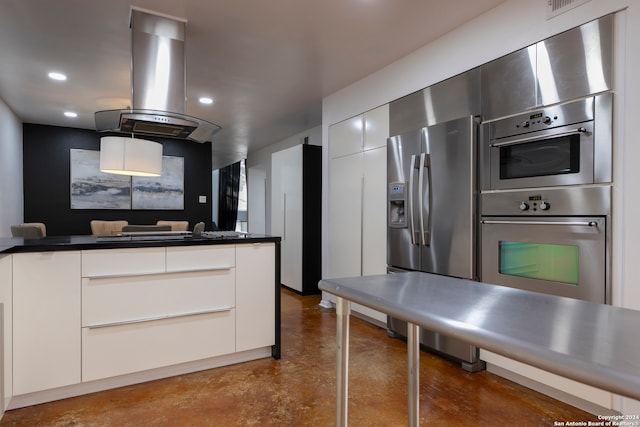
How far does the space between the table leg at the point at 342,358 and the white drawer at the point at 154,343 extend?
1429 mm

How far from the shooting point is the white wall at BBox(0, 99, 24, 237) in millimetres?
4461

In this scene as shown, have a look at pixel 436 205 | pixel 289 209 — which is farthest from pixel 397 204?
pixel 289 209

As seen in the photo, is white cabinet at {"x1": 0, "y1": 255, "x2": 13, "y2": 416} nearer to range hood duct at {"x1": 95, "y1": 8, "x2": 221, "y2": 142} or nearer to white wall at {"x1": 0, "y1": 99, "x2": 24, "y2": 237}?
range hood duct at {"x1": 95, "y1": 8, "x2": 221, "y2": 142}

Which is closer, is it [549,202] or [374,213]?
[549,202]

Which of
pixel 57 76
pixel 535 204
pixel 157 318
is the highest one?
pixel 57 76

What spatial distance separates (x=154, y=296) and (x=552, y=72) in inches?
111

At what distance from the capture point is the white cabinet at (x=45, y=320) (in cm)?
196

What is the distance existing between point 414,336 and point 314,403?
3.37 feet

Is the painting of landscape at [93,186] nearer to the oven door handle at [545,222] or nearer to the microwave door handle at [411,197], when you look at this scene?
the microwave door handle at [411,197]

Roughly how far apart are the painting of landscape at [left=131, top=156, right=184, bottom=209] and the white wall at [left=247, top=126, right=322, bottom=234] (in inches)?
68.2

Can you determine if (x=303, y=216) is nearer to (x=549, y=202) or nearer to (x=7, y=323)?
(x=549, y=202)

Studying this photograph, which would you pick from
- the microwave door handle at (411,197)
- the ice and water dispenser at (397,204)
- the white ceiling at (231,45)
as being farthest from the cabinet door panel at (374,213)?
the white ceiling at (231,45)

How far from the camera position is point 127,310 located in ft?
7.35

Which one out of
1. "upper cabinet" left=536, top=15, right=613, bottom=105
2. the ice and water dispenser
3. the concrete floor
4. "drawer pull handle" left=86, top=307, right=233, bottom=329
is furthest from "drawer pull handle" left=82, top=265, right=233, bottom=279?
"upper cabinet" left=536, top=15, right=613, bottom=105
